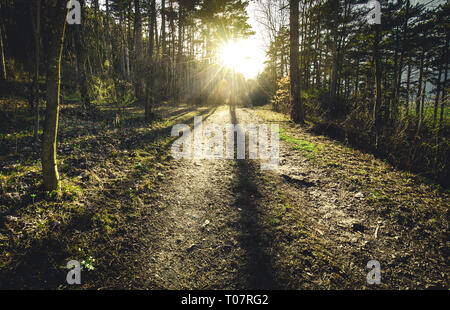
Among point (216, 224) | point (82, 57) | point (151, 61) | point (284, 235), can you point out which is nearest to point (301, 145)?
point (284, 235)

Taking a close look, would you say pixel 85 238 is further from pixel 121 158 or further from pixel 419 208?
pixel 419 208

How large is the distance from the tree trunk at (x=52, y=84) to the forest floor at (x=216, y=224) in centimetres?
34

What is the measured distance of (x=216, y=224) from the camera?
11.4 feet

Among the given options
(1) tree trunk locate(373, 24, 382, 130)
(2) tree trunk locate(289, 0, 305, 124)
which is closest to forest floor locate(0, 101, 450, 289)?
(1) tree trunk locate(373, 24, 382, 130)

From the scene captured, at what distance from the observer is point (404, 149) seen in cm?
565

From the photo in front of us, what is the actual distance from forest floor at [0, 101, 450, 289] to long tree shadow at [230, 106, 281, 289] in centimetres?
1

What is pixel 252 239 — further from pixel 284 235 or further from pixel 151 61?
pixel 151 61

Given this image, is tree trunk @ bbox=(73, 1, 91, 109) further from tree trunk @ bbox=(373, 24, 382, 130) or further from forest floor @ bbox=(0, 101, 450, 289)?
tree trunk @ bbox=(373, 24, 382, 130)

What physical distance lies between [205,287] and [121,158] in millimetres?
4248

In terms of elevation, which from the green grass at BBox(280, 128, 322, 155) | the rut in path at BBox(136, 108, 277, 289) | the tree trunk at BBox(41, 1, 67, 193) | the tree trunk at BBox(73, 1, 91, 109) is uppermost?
the tree trunk at BBox(73, 1, 91, 109)

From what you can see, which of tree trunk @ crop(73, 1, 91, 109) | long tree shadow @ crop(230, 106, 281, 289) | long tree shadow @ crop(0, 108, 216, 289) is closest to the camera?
long tree shadow @ crop(0, 108, 216, 289)

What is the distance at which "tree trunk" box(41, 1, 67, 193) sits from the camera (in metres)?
3.02

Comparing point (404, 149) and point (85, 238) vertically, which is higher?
point (404, 149)
